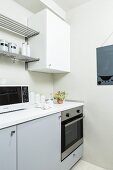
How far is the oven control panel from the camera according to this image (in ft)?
5.99

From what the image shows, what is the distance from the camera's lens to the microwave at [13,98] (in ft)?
4.81

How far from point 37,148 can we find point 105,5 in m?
2.08

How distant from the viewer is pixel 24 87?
1.73m

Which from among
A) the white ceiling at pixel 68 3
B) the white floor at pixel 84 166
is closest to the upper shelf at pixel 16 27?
the white ceiling at pixel 68 3

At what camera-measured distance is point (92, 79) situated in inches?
86.2

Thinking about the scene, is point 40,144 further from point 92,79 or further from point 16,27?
point 16,27

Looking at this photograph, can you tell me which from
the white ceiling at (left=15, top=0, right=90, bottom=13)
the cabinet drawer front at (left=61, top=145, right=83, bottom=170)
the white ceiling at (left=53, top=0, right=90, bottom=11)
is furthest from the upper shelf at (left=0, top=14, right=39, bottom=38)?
the cabinet drawer front at (left=61, top=145, right=83, bottom=170)

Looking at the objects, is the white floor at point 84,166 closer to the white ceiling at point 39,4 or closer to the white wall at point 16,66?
the white wall at point 16,66

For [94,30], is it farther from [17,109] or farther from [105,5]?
[17,109]

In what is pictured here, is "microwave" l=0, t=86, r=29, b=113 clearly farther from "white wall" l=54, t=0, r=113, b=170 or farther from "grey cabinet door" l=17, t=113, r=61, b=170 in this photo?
"white wall" l=54, t=0, r=113, b=170

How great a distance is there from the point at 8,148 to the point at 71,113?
1.02 m

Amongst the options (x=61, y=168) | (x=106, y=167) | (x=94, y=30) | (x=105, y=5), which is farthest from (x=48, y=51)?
(x=106, y=167)

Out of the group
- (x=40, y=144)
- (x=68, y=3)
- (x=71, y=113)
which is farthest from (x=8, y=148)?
(x=68, y=3)

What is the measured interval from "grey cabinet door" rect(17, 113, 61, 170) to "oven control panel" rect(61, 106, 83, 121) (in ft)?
0.45
